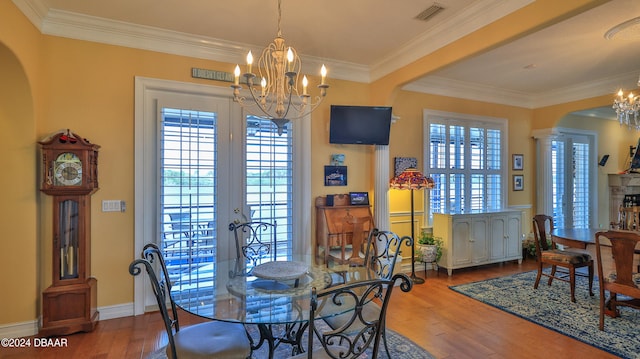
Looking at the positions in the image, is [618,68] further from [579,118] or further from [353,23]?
[353,23]

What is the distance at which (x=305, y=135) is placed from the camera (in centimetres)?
405

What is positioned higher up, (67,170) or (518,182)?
(67,170)

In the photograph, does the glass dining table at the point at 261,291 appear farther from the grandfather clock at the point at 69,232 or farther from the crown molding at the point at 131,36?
the crown molding at the point at 131,36

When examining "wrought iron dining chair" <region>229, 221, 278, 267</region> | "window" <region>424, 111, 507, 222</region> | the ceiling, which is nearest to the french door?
"wrought iron dining chair" <region>229, 221, 278, 267</region>

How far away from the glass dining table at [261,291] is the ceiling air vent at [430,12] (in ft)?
7.69

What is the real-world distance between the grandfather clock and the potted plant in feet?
13.1

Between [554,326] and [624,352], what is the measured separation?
1.70 ft

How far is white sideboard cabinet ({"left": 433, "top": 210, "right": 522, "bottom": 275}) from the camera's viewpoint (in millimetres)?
4660

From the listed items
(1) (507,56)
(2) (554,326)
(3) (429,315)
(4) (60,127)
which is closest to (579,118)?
(1) (507,56)

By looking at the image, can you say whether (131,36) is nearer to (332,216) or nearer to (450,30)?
(332,216)

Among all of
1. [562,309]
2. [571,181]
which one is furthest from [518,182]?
[562,309]

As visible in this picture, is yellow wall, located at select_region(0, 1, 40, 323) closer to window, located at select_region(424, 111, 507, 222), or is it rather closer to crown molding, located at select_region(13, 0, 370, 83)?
crown molding, located at select_region(13, 0, 370, 83)

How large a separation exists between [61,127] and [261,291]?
2.64m

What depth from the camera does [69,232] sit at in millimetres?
2984
